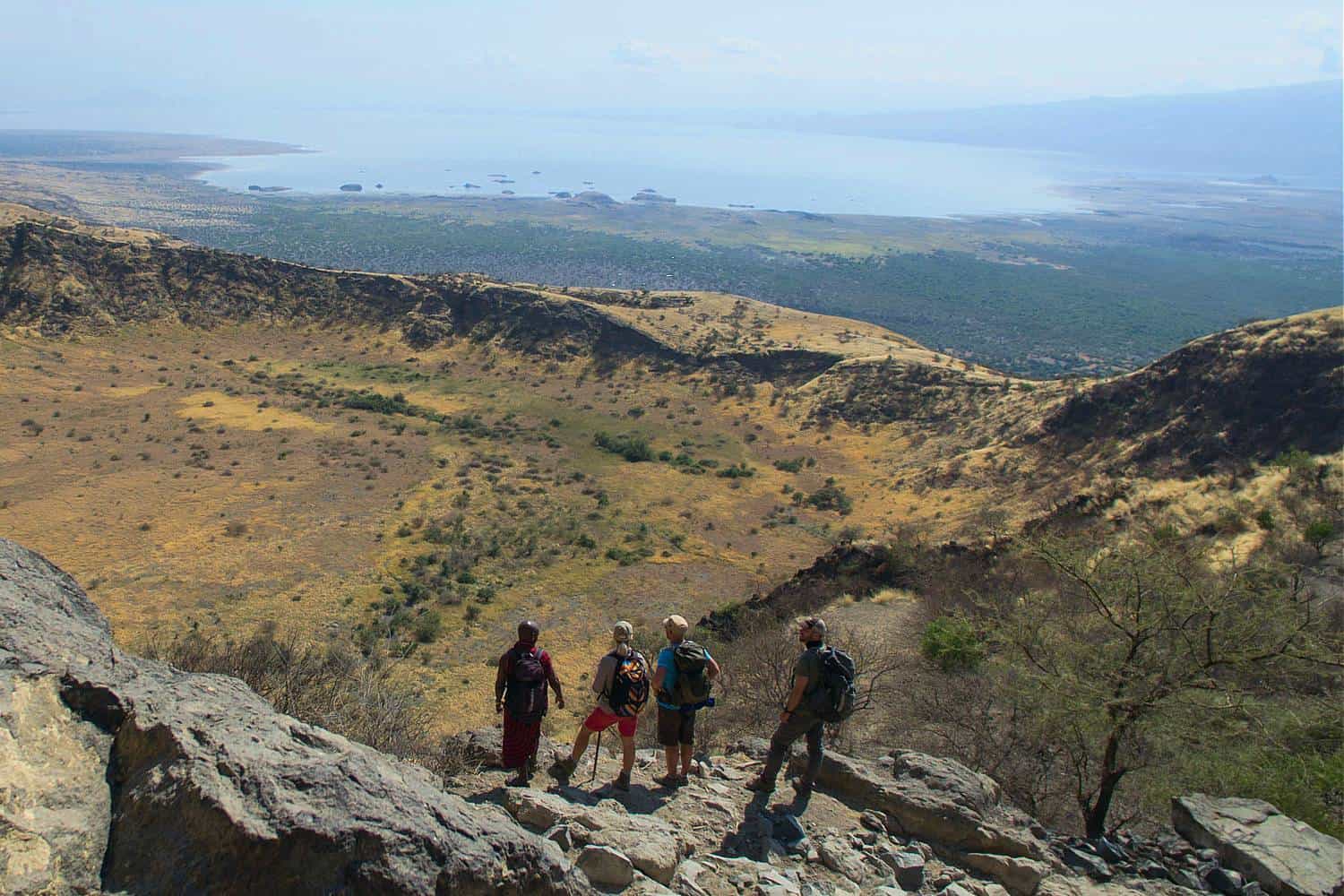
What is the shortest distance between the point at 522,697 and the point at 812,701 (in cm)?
213

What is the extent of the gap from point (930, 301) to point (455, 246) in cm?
7803

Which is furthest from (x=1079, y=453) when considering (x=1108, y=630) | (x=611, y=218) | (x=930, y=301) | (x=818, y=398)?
(x=611, y=218)

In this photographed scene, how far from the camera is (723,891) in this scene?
446 cm

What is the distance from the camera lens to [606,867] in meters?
4.12

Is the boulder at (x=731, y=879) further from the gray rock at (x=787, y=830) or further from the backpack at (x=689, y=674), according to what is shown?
the backpack at (x=689, y=674)

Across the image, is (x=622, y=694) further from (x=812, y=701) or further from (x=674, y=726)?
(x=812, y=701)

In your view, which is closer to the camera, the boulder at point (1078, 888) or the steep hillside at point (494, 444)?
the boulder at point (1078, 888)

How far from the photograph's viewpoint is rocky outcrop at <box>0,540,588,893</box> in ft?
8.75

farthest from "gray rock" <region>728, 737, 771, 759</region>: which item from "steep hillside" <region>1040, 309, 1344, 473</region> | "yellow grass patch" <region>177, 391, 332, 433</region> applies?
"yellow grass patch" <region>177, 391, 332, 433</region>

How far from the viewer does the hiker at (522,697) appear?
5465mm

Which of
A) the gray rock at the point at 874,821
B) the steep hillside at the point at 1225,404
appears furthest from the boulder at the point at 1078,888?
the steep hillside at the point at 1225,404

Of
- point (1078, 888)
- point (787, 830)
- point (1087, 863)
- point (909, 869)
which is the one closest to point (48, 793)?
point (787, 830)

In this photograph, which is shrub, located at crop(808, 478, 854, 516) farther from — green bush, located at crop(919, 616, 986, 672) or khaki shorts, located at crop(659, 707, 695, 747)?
khaki shorts, located at crop(659, 707, 695, 747)

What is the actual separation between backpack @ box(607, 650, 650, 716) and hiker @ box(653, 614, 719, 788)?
0.44ft
